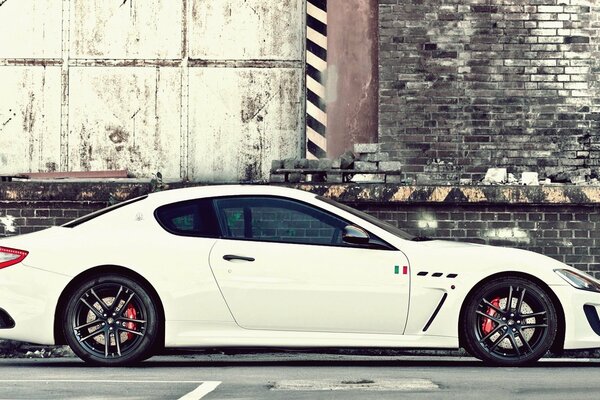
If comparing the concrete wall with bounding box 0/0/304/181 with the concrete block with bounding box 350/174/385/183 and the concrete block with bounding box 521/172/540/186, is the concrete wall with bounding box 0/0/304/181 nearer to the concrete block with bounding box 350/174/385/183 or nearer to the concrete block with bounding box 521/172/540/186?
the concrete block with bounding box 350/174/385/183

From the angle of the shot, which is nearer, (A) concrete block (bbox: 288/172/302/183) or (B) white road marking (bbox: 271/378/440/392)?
(B) white road marking (bbox: 271/378/440/392)

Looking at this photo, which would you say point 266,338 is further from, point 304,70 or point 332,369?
point 304,70

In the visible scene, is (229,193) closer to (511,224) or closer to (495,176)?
(511,224)

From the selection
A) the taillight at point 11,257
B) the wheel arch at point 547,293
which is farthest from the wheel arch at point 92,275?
the wheel arch at point 547,293

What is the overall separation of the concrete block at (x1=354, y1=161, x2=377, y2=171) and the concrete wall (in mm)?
2541

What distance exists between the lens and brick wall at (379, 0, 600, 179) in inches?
603

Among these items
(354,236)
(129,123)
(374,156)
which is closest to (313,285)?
(354,236)

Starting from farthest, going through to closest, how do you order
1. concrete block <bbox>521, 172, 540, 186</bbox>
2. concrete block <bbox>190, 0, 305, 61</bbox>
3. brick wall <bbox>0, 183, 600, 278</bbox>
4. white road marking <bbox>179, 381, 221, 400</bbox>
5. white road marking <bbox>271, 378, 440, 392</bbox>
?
1. concrete block <bbox>190, 0, 305, 61</bbox>
2. concrete block <bbox>521, 172, 540, 186</bbox>
3. brick wall <bbox>0, 183, 600, 278</bbox>
4. white road marking <bbox>271, 378, 440, 392</bbox>
5. white road marking <bbox>179, 381, 221, 400</bbox>

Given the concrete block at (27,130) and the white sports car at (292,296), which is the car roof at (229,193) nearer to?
the white sports car at (292,296)

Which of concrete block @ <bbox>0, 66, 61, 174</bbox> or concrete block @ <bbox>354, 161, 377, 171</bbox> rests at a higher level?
concrete block @ <bbox>0, 66, 61, 174</bbox>

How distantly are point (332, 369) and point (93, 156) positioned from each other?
6.99 m

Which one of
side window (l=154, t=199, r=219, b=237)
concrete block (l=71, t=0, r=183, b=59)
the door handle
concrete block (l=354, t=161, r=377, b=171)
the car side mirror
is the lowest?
the door handle

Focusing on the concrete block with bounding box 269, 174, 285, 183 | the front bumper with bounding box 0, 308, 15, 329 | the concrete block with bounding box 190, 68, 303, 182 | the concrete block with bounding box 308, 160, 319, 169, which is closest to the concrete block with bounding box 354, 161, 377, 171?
the concrete block with bounding box 308, 160, 319, 169

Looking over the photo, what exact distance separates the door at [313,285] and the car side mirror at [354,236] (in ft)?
0.18
